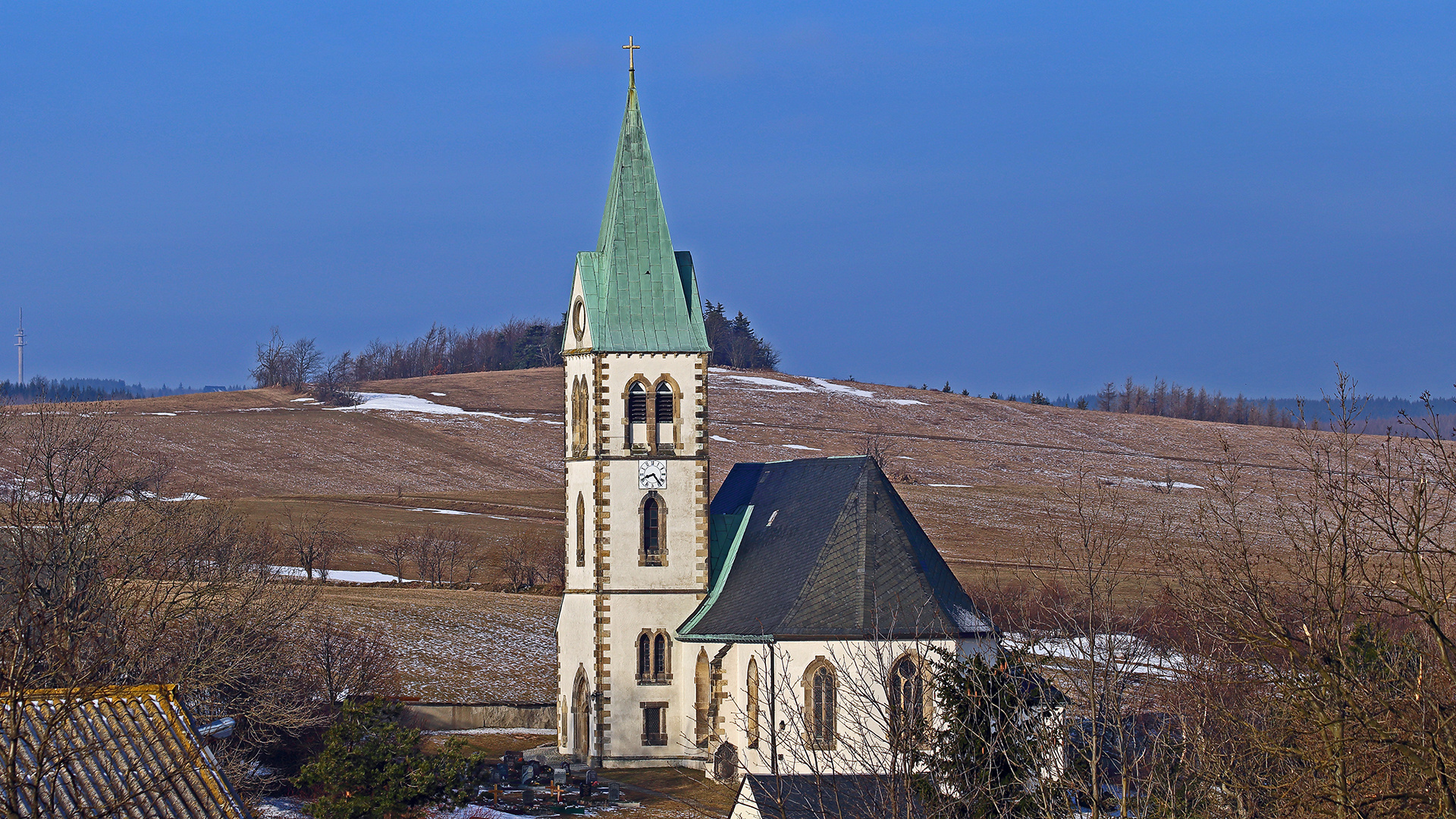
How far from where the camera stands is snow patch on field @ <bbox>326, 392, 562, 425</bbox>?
112 metres

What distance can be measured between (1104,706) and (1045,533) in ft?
200

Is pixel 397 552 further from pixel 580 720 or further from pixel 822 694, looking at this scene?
pixel 822 694

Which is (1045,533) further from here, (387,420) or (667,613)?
(387,420)

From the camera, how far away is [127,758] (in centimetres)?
1527

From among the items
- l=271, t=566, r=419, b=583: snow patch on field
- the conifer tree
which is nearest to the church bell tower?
the conifer tree

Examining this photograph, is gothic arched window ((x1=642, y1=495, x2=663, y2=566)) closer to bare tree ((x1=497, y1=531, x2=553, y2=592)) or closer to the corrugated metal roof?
the corrugated metal roof

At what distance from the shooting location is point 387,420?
109 metres

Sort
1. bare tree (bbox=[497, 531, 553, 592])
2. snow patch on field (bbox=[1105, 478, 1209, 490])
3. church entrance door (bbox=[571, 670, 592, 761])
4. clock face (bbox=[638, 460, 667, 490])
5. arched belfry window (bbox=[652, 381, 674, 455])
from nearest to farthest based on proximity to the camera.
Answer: church entrance door (bbox=[571, 670, 592, 761]) < clock face (bbox=[638, 460, 667, 490]) < arched belfry window (bbox=[652, 381, 674, 455]) < bare tree (bbox=[497, 531, 553, 592]) < snow patch on field (bbox=[1105, 478, 1209, 490])

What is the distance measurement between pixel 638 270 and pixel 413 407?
7903cm

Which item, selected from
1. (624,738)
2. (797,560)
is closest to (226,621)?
(624,738)

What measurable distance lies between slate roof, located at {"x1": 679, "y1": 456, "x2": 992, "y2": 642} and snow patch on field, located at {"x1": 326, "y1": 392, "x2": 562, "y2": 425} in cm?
7248

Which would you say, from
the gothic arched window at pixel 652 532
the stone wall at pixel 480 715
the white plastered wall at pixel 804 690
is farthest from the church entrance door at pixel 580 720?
the stone wall at pixel 480 715

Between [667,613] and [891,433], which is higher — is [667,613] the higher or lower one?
the lower one

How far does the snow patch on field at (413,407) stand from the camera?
112 meters
